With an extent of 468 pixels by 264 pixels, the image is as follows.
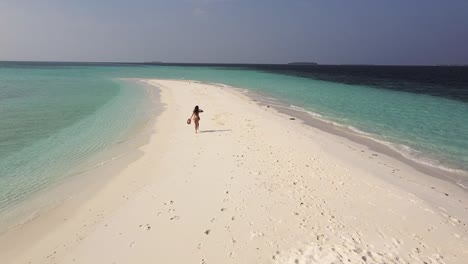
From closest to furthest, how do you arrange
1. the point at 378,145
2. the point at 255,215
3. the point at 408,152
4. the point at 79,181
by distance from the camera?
the point at 255,215
the point at 79,181
the point at 408,152
the point at 378,145

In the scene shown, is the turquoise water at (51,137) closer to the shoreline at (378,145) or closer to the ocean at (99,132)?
the ocean at (99,132)

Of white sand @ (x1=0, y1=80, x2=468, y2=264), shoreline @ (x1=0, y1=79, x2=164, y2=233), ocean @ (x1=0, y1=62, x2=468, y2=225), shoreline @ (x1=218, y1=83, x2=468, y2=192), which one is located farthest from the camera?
shoreline @ (x1=218, y1=83, x2=468, y2=192)

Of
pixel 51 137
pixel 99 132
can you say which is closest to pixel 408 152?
pixel 99 132

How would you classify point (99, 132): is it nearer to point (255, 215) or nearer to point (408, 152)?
point (255, 215)

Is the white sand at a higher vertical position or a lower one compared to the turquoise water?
higher

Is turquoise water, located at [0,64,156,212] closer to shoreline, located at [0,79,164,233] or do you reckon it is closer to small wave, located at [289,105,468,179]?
shoreline, located at [0,79,164,233]

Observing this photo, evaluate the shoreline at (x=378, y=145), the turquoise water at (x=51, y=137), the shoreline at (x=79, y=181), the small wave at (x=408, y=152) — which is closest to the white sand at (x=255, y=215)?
the shoreline at (x=79, y=181)

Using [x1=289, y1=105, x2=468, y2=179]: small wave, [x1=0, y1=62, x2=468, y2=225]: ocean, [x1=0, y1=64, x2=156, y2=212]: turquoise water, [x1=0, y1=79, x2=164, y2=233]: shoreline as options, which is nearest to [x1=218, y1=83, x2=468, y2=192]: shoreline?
[x1=289, y1=105, x2=468, y2=179]: small wave

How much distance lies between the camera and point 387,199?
8.55m

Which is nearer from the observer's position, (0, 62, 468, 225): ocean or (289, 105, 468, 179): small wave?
(0, 62, 468, 225): ocean

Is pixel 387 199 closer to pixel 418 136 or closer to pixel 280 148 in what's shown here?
pixel 280 148

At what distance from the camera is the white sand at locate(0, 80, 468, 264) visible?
626 centimetres

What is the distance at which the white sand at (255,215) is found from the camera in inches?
246

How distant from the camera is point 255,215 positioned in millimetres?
7582
